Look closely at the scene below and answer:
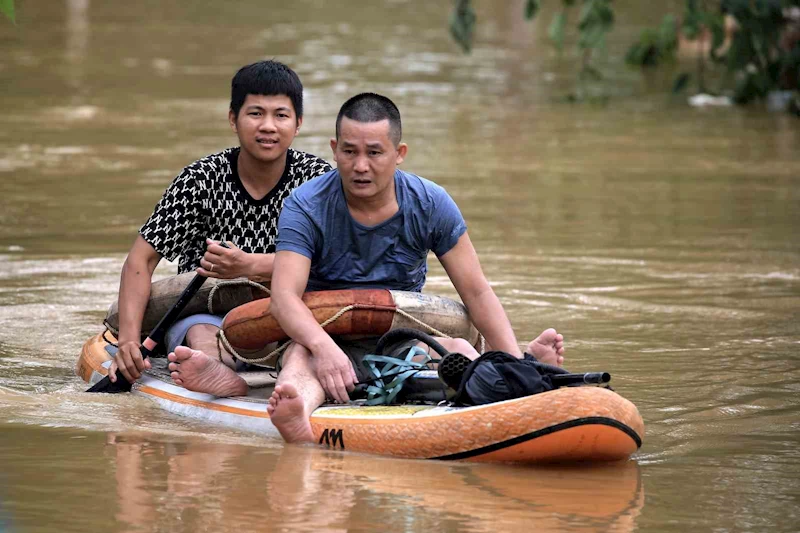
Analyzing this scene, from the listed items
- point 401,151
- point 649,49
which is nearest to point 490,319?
point 401,151

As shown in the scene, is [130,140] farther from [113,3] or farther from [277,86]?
[113,3]

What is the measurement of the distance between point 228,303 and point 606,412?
2.03m

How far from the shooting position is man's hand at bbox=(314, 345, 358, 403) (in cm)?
562

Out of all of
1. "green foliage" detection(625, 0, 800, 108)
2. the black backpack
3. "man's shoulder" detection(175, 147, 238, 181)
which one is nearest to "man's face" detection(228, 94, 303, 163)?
"man's shoulder" detection(175, 147, 238, 181)

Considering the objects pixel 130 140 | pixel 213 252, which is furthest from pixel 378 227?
pixel 130 140

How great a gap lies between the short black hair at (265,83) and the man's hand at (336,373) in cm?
127

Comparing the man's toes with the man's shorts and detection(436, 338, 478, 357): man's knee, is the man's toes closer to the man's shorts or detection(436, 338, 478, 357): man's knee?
the man's shorts

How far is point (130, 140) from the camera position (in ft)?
48.3

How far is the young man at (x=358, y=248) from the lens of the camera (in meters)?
5.65

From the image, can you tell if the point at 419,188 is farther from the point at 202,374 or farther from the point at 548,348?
the point at 202,374

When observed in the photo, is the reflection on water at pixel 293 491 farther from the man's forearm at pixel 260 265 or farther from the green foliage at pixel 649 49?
the green foliage at pixel 649 49

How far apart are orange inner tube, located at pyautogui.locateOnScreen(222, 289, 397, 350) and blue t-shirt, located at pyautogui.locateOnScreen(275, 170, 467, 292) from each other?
143 mm

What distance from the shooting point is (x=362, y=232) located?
229 inches

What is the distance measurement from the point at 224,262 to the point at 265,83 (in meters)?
0.87
